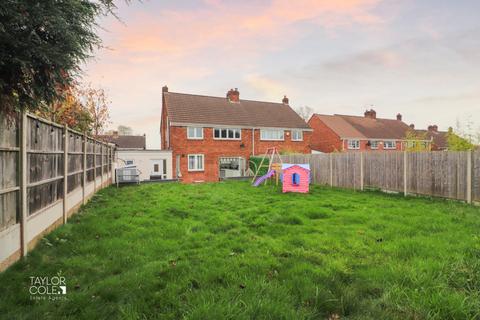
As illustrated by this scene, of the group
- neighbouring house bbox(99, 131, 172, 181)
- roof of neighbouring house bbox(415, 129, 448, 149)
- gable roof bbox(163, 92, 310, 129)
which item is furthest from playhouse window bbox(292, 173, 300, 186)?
roof of neighbouring house bbox(415, 129, 448, 149)

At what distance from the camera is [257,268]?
3984 mm

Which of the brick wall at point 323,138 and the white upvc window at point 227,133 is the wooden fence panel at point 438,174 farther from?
the brick wall at point 323,138

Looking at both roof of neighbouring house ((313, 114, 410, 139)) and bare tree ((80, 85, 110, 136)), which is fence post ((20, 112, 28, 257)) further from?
roof of neighbouring house ((313, 114, 410, 139))

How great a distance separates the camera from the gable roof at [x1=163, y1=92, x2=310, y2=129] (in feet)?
87.5

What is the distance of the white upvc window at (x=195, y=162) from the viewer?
25.8 m

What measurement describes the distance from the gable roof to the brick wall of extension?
42.3 inches

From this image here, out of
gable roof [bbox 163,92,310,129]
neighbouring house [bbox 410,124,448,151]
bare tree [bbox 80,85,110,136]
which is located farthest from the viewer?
neighbouring house [bbox 410,124,448,151]

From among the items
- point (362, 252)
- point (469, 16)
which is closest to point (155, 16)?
point (362, 252)

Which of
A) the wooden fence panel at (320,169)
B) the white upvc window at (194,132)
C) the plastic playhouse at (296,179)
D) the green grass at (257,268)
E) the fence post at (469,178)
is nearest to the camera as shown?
the green grass at (257,268)

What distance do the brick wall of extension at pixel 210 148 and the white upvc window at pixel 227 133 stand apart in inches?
12.4

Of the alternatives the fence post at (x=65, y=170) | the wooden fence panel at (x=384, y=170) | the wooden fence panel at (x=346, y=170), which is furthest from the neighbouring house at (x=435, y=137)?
the fence post at (x=65, y=170)

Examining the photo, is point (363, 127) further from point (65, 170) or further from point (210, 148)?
point (65, 170)
